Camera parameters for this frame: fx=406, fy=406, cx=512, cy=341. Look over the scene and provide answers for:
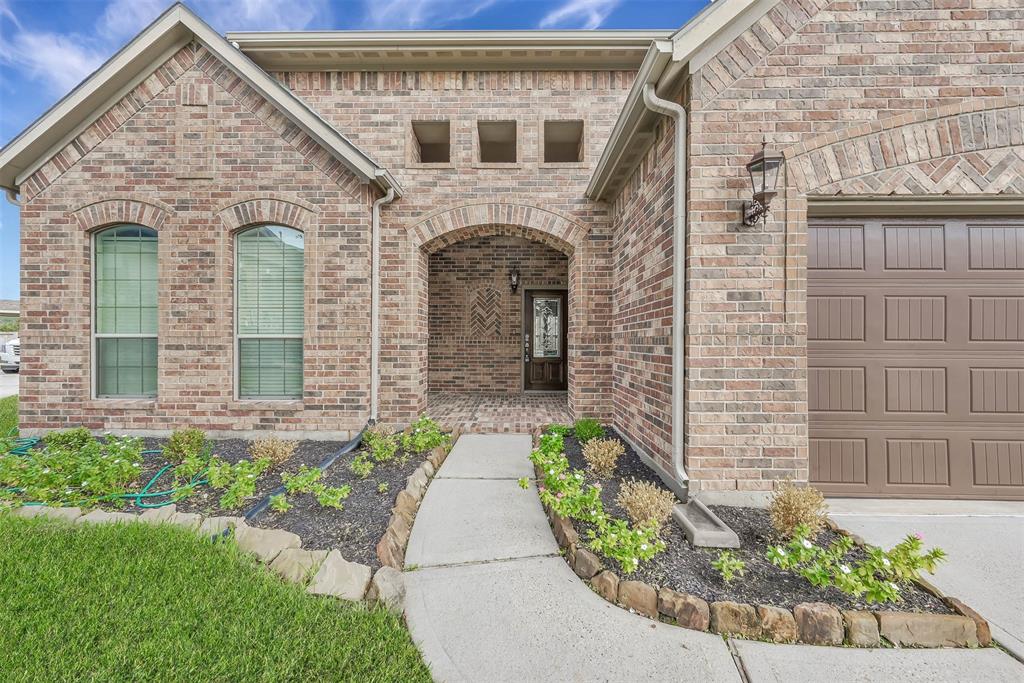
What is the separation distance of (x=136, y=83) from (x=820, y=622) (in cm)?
790

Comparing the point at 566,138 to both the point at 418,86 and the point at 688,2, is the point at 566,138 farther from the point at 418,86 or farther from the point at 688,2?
the point at 688,2

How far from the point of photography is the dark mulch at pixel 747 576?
2.08m

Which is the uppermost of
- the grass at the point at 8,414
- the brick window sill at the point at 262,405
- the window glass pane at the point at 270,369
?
the window glass pane at the point at 270,369

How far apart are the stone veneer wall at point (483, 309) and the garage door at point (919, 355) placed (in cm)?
530

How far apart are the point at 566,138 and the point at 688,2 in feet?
12.0

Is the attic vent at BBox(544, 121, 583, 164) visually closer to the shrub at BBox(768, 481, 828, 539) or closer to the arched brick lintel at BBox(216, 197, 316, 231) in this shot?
the arched brick lintel at BBox(216, 197, 316, 231)

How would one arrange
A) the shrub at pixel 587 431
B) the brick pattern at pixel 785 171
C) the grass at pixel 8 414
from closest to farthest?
1. the brick pattern at pixel 785 171
2. the shrub at pixel 587 431
3. the grass at pixel 8 414

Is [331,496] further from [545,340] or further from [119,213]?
[545,340]

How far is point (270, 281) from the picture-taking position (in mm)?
5004

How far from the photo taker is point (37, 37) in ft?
28.2

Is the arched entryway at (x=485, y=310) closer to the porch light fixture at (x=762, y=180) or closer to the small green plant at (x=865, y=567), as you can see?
the porch light fixture at (x=762, y=180)

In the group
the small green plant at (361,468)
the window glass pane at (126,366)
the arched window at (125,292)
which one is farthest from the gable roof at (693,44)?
the window glass pane at (126,366)

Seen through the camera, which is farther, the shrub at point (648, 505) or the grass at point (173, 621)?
the shrub at point (648, 505)

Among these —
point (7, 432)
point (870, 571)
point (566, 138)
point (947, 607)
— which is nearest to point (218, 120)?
point (566, 138)
